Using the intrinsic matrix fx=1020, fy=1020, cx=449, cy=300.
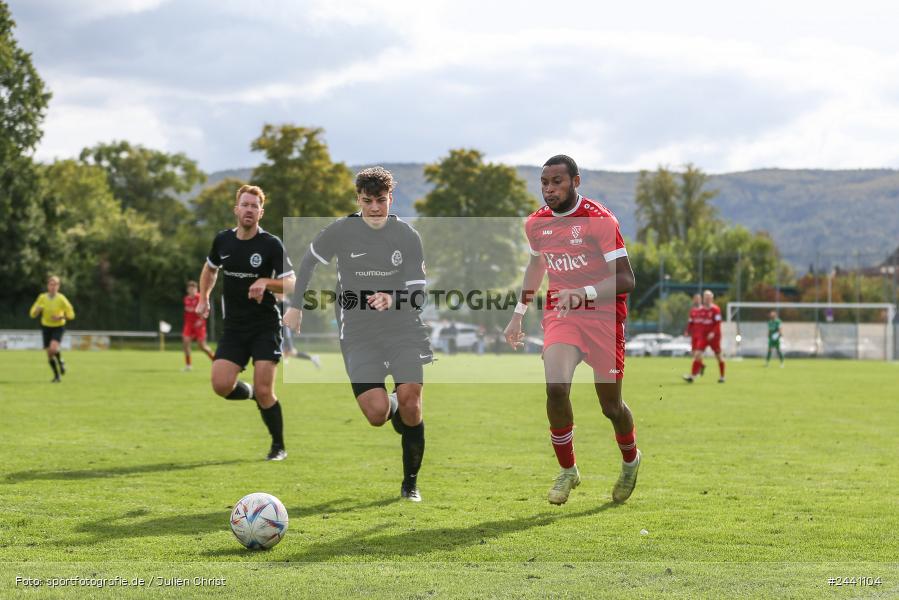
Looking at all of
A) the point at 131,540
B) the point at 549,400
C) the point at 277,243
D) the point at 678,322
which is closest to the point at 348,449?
the point at 277,243

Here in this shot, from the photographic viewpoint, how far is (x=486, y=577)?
5238mm

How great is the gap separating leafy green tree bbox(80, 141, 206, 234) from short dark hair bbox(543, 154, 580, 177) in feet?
310

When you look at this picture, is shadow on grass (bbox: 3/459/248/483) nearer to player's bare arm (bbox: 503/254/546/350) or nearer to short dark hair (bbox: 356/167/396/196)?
short dark hair (bbox: 356/167/396/196)

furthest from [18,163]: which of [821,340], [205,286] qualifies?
[205,286]

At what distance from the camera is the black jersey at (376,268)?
25.8 ft

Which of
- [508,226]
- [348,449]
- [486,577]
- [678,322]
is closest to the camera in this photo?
[486,577]

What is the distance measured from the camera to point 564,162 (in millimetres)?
7266

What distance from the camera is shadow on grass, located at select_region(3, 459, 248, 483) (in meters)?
8.60

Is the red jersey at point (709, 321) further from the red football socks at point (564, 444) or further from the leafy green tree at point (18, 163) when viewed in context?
the leafy green tree at point (18, 163)

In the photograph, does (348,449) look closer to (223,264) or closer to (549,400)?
(223,264)

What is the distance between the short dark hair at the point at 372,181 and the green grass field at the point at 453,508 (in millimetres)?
2326

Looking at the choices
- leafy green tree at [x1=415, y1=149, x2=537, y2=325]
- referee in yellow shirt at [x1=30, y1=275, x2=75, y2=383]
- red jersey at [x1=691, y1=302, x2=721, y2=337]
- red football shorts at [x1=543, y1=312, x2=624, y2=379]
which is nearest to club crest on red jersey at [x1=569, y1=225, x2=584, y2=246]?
red football shorts at [x1=543, y1=312, x2=624, y2=379]

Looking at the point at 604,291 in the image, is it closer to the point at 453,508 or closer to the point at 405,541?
the point at 453,508

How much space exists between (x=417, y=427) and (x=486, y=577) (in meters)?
2.77
